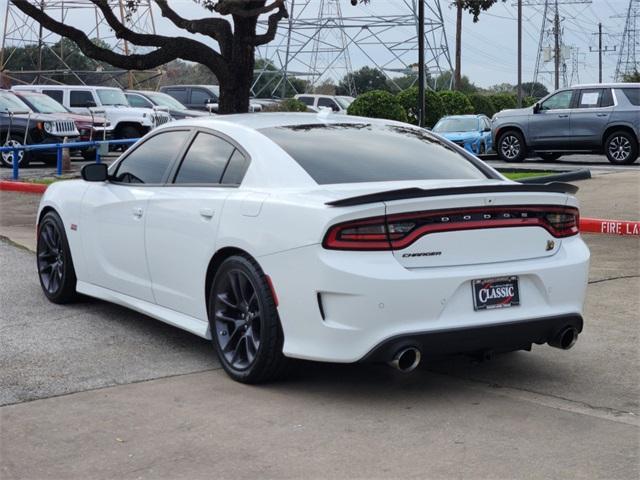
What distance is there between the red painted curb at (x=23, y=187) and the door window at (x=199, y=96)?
694 inches

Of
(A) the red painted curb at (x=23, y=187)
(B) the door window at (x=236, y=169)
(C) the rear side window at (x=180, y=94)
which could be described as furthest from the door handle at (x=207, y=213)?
(C) the rear side window at (x=180, y=94)

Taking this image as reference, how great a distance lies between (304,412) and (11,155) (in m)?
20.6

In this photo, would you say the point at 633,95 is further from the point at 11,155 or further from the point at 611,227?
the point at 11,155

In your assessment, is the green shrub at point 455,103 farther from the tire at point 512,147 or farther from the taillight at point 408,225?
the taillight at point 408,225

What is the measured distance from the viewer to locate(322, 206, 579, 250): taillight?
5422 mm

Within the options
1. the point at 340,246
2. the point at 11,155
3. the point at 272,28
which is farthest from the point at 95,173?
the point at 11,155

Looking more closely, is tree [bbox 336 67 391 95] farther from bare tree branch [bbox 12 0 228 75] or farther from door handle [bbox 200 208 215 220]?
door handle [bbox 200 208 215 220]

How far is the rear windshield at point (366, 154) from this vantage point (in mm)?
6219

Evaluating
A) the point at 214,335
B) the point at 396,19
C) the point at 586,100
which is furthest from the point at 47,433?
the point at 396,19

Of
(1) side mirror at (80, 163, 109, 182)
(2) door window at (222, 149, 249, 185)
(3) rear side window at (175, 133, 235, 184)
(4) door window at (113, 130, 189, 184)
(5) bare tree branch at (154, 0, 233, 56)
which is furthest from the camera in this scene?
(5) bare tree branch at (154, 0, 233, 56)

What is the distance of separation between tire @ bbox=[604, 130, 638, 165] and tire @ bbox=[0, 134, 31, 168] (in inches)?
523

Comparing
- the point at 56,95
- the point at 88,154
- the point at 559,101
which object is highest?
the point at 56,95

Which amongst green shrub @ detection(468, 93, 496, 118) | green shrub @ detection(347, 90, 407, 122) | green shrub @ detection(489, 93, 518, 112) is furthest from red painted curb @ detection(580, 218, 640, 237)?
green shrub @ detection(489, 93, 518, 112)

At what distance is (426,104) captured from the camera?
121ft
